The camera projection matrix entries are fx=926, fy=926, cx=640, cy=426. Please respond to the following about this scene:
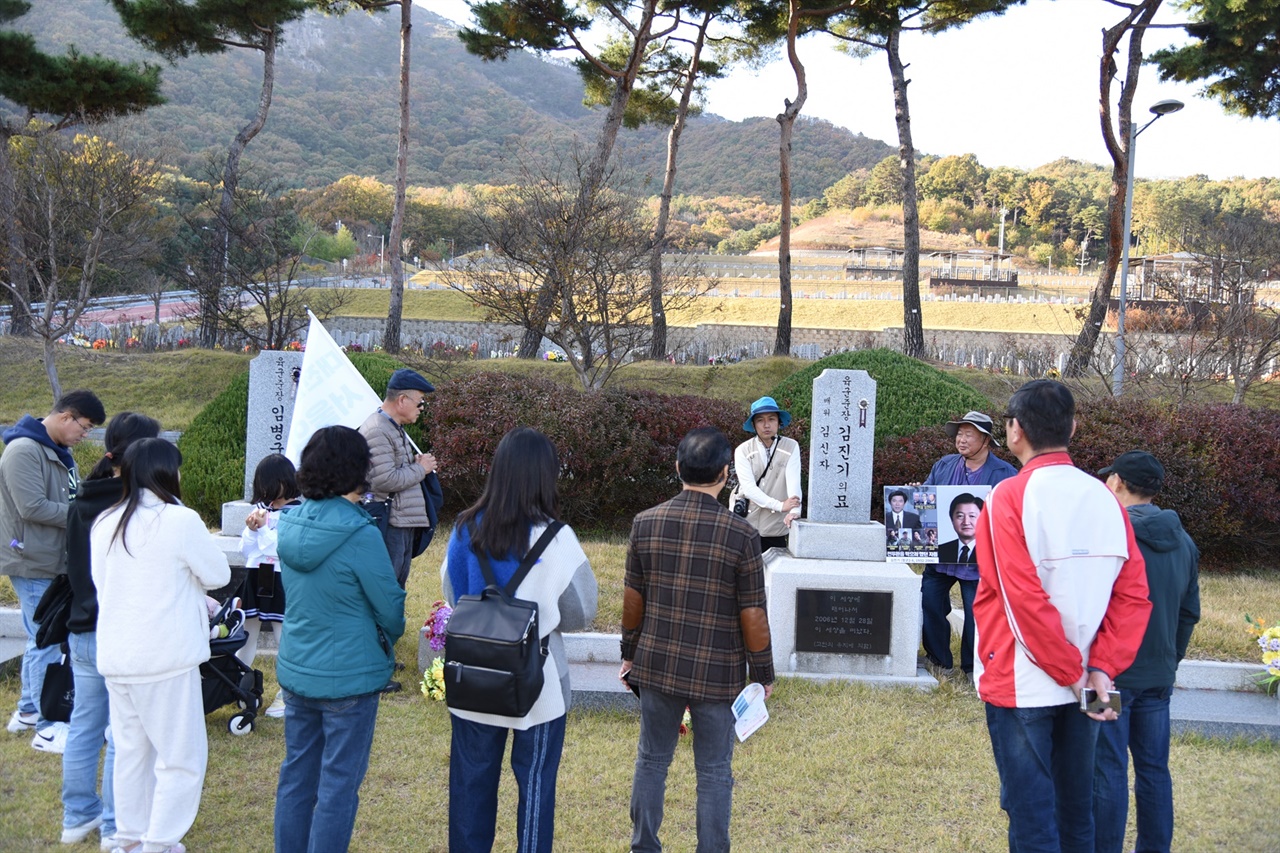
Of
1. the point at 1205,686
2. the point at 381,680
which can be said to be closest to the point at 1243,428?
the point at 1205,686

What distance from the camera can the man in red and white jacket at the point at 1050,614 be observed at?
274 cm

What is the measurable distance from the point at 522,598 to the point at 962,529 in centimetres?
373

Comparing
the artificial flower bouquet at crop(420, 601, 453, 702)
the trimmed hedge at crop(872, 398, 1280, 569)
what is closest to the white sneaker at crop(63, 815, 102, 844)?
the artificial flower bouquet at crop(420, 601, 453, 702)

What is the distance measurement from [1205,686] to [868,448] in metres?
2.64

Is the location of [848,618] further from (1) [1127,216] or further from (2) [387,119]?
(2) [387,119]

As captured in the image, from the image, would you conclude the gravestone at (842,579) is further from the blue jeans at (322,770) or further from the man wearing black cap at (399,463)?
the blue jeans at (322,770)

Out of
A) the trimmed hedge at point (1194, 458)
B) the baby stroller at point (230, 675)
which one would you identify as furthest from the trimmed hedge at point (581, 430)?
the baby stroller at point (230, 675)

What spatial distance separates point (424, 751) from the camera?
15.6ft

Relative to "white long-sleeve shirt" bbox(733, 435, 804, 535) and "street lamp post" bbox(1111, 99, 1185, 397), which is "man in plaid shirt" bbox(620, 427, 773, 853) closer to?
"white long-sleeve shirt" bbox(733, 435, 804, 535)

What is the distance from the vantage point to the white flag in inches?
202

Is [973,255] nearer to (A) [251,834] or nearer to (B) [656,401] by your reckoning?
(B) [656,401]

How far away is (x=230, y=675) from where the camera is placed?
4.82m

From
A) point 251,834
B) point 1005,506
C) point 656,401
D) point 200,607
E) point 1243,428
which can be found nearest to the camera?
point 1005,506

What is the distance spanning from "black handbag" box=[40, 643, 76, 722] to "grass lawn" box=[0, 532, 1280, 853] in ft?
1.07
